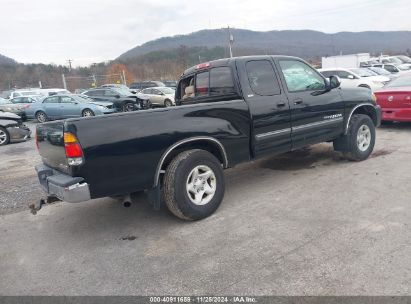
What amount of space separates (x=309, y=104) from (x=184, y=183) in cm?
252

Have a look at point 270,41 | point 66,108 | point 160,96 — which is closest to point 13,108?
point 66,108

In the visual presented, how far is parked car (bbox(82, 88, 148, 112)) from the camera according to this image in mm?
21641

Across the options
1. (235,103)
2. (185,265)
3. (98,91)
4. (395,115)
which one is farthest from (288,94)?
(98,91)

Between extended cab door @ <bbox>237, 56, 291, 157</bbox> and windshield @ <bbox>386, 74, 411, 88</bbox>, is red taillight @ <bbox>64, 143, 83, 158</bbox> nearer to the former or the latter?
extended cab door @ <bbox>237, 56, 291, 157</bbox>

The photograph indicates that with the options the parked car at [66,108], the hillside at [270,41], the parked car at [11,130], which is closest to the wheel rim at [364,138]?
the parked car at [11,130]

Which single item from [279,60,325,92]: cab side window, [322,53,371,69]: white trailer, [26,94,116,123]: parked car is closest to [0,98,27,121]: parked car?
[26,94,116,123]: parked car

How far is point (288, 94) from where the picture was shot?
18.4ft

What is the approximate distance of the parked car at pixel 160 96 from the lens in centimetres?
2356

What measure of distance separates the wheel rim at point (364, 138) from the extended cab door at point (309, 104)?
20.7 inches

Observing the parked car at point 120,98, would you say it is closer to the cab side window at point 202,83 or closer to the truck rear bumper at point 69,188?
the cab side window at point 202,83

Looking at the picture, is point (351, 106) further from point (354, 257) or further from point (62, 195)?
point (62, 195)

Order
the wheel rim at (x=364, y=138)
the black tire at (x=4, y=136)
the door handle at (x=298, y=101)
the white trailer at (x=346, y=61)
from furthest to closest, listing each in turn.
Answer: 1. the white trailer at (x=346, y=61)
2. the black tire at (x=4, y=136)
3. the wheel rim at (x=364, y=138)
4. the door handle at (x=298, y=101)

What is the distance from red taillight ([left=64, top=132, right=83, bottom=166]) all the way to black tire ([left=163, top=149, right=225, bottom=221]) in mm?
1006

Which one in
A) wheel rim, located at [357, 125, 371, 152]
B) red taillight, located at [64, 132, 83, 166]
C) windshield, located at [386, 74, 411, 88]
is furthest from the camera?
windshield, located at [386, 74, 411, 88]
